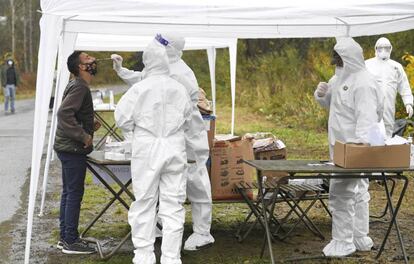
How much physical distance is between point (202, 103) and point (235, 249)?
1.49 meters

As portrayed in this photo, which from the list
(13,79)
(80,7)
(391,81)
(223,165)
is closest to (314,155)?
(391,81)

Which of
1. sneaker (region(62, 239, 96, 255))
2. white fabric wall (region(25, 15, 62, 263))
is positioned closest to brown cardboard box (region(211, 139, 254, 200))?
sneaker (region(62, 239, 96, 255))

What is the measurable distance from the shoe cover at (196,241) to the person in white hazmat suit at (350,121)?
113 cm

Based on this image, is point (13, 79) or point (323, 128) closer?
point (323, 128)

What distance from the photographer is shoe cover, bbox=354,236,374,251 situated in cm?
670

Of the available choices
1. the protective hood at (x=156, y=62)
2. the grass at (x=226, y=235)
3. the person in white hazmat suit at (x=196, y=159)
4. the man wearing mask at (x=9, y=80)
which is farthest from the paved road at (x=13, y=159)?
the protective hood at (x=156, y=62)

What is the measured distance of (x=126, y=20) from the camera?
7.45 meters

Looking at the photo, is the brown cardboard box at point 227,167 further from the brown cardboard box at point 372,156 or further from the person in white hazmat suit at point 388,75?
the person in white hazmat suit at point 388,75

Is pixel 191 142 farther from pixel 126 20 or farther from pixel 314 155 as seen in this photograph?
pixel 314 155

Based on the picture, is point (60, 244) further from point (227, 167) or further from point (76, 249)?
point (227, 167)

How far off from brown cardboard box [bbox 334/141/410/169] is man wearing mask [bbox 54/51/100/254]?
2.27 m

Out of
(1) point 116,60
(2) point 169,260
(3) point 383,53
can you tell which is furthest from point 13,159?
Result: (2) point 169,260

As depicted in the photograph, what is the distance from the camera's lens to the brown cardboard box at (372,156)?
18.5 feet

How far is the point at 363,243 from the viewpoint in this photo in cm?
670
